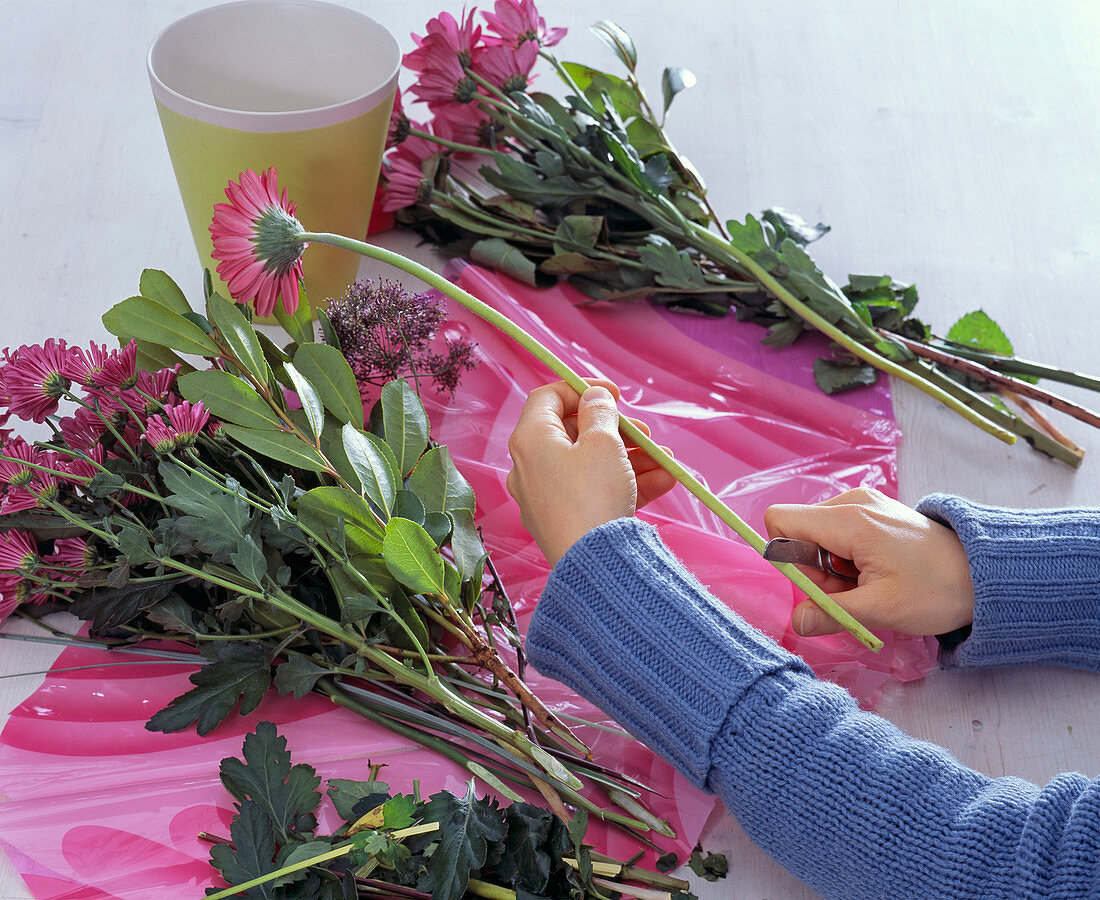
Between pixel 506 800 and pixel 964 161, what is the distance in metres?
0.71

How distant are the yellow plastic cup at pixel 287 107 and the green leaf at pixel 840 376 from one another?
332 mm

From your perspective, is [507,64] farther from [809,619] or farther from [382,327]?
[809,619]

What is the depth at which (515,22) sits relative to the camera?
779mm

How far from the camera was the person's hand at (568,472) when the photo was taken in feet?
1.74

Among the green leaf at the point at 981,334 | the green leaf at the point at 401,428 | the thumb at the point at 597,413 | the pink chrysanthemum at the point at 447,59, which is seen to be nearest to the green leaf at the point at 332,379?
the green leaf at the point at 401,428

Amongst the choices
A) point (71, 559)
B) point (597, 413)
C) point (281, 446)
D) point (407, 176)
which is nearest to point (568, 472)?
point (597, 413)

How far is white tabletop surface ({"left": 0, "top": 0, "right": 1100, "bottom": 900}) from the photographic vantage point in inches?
26.7

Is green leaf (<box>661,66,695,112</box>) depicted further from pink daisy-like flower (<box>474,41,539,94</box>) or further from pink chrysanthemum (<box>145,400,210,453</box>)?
pink chrysanthemum (<box>145,400,210,453</box>)

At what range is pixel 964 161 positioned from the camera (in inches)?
36.6

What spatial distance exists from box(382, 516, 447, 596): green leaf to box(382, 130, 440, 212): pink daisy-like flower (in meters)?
0.40

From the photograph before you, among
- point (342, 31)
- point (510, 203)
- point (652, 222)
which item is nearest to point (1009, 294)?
point (652, 222)

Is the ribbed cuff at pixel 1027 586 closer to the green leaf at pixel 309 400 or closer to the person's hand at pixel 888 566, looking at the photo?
the person's hand at pixel 888 566

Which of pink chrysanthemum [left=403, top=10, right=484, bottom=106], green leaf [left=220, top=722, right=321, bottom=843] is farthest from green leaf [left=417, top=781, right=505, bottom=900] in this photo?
pink chrysanthemum [left=403, top=10, right=484, bottom=106]

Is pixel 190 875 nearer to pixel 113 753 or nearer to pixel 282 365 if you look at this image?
pixel 113 753
